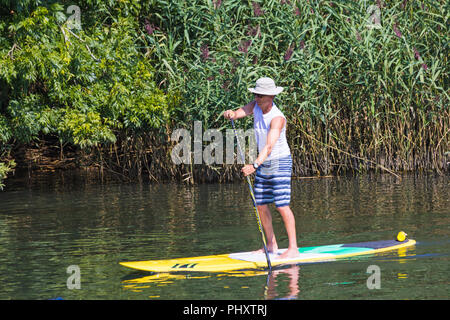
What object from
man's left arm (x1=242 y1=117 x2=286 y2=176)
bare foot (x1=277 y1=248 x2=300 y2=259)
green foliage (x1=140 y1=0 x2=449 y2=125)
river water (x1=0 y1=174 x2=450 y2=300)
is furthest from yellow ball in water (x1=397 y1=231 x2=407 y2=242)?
green foliage (x1=140 y1=0 x2=449 y2=125)

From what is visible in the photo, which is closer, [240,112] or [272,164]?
[272,164]

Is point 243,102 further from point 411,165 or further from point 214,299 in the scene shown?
point 214,299

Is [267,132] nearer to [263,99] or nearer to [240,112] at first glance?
[263,99]

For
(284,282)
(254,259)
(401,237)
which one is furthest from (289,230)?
(401,237)

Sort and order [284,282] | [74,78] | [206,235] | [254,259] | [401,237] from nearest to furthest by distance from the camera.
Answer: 1. [284,282]
2. [254,259]
3. [401,237]
4. [206,235]
5. [74,78]

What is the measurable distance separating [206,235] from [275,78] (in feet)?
18.5

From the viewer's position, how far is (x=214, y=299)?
21.6 ft

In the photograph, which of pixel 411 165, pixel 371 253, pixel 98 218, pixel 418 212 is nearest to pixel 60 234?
pixel 98 218

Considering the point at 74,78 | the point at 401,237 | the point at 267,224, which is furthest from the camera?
the point at 74,78

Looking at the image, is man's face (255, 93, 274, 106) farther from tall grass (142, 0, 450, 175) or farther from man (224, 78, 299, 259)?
tall grass (142, 0, 450, 175)

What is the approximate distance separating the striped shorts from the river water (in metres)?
0.77

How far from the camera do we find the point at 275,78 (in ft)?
48.4

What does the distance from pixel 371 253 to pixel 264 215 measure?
1242 millimetres
